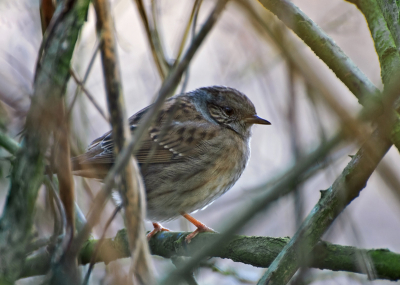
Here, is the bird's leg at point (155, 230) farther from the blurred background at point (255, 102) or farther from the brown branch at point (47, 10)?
the brown branch at point (47, 10)

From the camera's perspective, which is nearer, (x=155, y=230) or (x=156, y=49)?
(x=156, y=49)

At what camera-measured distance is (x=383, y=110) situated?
1.46 meters

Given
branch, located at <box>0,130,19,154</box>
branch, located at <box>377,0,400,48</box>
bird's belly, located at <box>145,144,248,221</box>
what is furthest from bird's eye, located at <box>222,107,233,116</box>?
branch, located at <box>0,130,19,154</box>

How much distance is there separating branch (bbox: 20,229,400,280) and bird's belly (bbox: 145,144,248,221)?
1.20 ft

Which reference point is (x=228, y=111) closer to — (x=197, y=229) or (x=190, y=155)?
(x=190, y=155)

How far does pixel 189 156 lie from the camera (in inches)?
187

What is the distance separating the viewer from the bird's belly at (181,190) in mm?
4590

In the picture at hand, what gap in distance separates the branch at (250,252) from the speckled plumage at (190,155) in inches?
19.9

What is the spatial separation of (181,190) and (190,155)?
40cm

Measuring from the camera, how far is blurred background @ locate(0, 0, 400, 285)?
5.57ft

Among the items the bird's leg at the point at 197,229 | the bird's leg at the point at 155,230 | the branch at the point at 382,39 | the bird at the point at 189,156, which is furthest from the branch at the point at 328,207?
the bird's leg at the point at 155,230

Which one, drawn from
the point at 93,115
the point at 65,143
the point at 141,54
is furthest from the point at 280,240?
the point at 141,54

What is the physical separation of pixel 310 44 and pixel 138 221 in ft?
5.73

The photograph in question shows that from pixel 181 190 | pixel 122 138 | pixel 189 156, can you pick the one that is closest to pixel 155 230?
pixel 181 190
